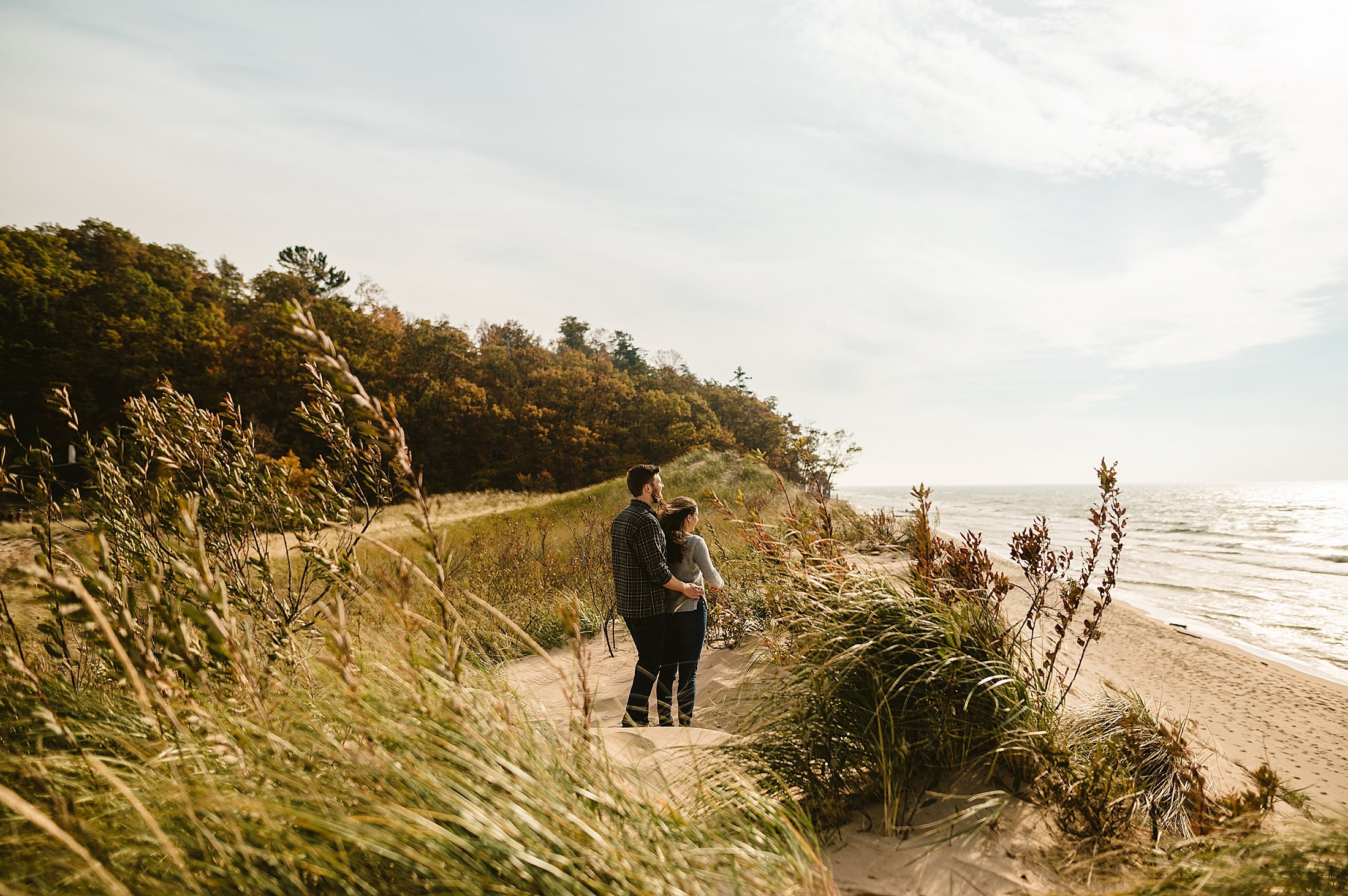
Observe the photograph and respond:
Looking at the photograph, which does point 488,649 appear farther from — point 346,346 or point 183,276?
point 183,276

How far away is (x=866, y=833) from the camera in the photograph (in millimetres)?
2820

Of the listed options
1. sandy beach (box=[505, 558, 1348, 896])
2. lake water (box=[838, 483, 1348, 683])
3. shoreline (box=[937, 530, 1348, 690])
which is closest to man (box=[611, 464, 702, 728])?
sandy beach (box=[505, 558, 1348, 896])

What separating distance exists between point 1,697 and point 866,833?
341cm

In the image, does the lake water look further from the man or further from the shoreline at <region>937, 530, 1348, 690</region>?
the man

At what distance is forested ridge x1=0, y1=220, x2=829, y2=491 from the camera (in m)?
31.5

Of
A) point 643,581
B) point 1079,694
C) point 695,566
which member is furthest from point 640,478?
point 1079,694

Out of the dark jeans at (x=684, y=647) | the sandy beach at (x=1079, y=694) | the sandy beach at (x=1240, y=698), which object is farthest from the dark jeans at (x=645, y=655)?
the sandy beach at (x=1240, y=698)

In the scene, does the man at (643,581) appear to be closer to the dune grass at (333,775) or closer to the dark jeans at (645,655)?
the dark jeans at (645,655)

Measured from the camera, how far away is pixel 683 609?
17.6 ft

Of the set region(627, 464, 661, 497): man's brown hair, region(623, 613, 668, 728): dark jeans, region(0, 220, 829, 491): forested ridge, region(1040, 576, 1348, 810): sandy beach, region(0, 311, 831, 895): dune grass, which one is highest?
region(0, 220, 829, 491): forested ridge

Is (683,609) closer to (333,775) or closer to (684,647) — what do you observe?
(684,647)

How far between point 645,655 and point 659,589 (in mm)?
563

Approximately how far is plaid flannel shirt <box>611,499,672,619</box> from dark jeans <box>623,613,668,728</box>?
0.23 ft

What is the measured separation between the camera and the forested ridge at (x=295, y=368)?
31.5m
